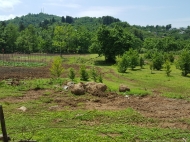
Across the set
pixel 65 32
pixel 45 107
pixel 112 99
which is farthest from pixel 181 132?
pixel 65 32

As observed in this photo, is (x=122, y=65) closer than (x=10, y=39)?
Yes

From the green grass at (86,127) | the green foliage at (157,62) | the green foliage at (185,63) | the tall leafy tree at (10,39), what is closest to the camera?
the green grass at (86,127)

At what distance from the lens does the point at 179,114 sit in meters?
16.8

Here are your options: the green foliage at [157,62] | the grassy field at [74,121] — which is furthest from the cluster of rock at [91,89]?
the green foliage at [157,62]

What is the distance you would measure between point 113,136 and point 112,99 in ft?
25.5

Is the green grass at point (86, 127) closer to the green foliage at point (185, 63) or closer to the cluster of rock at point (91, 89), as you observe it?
the cluster of rock at point (91, 89)

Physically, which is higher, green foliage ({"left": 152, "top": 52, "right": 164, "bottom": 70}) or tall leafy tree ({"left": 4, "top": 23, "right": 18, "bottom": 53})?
tall leafy tree ({"left": 4, "top": 23, "right": 18, "bottom": 53})

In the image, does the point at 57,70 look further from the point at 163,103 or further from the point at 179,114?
the point at 179,114

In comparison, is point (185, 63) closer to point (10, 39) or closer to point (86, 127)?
point (86, 127)

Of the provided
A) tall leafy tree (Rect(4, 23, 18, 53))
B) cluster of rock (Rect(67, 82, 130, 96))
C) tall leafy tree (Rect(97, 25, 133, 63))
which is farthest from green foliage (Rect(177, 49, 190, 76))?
tall leafy tree (Rect(4, 23, 18, 53))

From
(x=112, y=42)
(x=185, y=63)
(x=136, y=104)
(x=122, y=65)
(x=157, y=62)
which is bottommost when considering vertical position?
(x=136, y=104)

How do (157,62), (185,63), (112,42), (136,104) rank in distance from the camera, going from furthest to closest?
(112,42) → (157,62) → (185,63) → (136,104)

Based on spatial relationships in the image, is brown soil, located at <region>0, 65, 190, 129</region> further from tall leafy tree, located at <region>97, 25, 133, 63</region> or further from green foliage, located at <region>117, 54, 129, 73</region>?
tall leafy tree, located at <region>97, 25, 133, 63</region>

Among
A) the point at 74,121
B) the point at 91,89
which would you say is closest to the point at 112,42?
the point at 91,89
